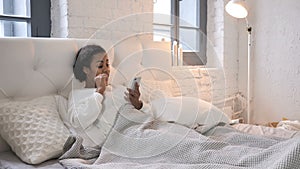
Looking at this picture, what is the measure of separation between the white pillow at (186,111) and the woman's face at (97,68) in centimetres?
25

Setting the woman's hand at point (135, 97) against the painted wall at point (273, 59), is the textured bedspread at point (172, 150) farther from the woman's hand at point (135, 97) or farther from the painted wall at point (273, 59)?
the painted wall at point (273, 59)

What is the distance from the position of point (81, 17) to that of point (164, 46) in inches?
20.0

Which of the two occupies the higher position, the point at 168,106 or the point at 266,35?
the point at 266,35

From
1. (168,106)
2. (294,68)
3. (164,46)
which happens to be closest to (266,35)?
(294,68)

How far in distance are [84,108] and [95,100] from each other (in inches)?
2.1

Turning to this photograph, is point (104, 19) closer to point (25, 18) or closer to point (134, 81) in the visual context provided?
point (25, 18)

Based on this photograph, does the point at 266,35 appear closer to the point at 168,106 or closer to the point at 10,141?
the point at 168,106

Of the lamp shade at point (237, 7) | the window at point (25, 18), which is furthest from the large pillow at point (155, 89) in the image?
the lamp shade at point (237, 7)

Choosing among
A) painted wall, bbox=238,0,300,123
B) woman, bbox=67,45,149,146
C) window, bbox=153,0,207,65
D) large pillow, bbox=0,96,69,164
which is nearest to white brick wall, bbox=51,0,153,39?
window, bbox=153,0,207,65

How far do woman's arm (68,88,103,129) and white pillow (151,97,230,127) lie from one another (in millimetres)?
254

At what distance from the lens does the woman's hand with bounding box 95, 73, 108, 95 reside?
128cm

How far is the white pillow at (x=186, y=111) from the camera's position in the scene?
54.2 inches

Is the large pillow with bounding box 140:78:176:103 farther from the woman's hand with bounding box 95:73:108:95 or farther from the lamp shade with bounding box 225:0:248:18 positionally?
the lamp shade with bounding box 225:0:248:18

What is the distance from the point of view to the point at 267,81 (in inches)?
105
